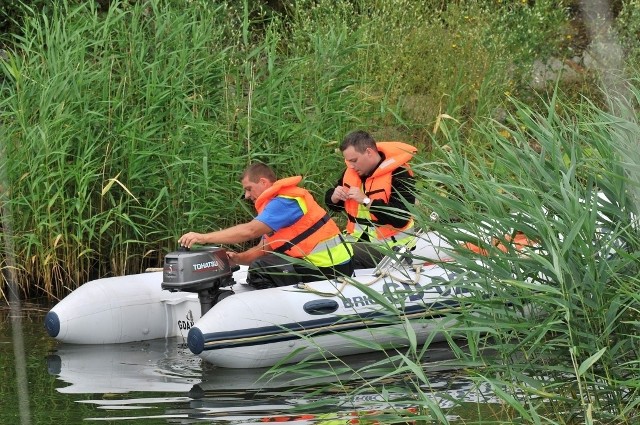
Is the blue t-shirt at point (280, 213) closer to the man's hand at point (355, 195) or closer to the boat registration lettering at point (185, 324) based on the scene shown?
the man's hand at point (355, 195)

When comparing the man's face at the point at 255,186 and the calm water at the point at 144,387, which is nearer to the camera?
the calm water at the point at 144,387

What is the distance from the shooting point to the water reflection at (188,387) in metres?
5.53

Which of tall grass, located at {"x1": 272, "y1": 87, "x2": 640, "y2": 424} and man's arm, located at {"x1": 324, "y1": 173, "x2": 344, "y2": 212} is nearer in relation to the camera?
tall grass, located at {"x1": 272, "y1": 87, "x2": 640, "y2": 424}

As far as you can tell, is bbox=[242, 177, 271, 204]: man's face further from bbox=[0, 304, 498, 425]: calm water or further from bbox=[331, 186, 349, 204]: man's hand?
bbox=[0, 304, 498, 425]: calm water

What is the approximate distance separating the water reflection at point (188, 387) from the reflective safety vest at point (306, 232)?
1.95 ft

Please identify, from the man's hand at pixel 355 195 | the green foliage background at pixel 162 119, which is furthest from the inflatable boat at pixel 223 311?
the green foliage background at pixel 162 119

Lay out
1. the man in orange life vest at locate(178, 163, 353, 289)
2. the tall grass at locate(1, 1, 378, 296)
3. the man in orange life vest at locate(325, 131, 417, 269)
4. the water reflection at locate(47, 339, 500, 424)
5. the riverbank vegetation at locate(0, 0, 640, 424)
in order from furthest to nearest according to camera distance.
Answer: the tall grass at locate(1, 1, 378, 296) → the man in orange life vest at locate(325, 131, 417, 269) → the man in orange life vest at locate(178, 163, 353, 289) → the water reflection at locate(47, 339, 500, 424) → the riverbank vegetation at locate(0, 0, 640, 424)

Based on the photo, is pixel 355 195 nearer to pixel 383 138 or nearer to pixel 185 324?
pixel 185 324

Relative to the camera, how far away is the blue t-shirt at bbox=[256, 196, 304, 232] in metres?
7.09

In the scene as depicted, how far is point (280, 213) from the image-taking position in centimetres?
710

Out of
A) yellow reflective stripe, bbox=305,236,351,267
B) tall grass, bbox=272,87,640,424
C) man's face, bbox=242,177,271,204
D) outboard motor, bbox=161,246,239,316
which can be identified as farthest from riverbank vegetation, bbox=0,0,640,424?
outboard motor, bbox=161,246,239,316

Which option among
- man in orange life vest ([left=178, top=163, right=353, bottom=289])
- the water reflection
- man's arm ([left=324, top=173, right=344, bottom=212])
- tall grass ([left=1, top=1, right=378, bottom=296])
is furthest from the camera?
tall grass ([left=1, top=1, right=378, bottom=296])

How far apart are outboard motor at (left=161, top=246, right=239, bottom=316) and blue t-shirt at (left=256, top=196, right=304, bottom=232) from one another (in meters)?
→ 0.29

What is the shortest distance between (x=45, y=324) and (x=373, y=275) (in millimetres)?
1794
